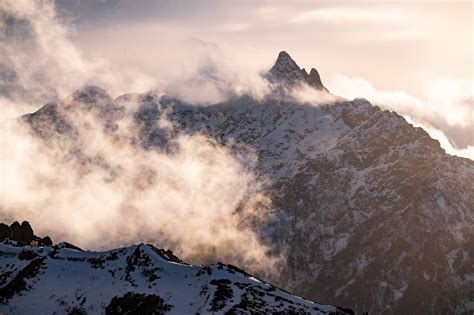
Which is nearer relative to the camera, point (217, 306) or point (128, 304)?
point (217, 306)

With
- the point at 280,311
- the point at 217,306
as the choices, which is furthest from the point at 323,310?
the point at 217,306

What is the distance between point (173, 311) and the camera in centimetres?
18938

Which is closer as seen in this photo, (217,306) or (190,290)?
(217,306)

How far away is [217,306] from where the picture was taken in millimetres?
185500

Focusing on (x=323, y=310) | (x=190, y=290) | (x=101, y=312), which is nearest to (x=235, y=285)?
(x=190, y=290)

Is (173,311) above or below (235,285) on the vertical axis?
below

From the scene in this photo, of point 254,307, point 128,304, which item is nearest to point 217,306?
point 254,307

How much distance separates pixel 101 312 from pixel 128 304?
309 inches

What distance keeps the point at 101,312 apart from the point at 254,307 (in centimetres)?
4283

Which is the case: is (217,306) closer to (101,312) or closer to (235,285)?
(235,285)

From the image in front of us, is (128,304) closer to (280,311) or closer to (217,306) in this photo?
(217,306)

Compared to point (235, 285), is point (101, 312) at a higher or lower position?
lower

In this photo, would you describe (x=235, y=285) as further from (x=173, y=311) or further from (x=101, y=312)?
(x=101, y=312)

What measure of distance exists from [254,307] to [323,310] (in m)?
22.1
